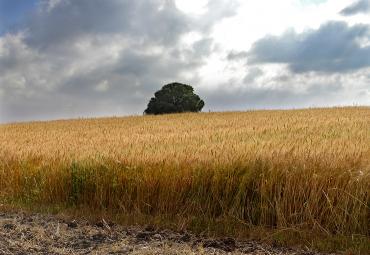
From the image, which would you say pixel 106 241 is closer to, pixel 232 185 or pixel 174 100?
pixel 232 185

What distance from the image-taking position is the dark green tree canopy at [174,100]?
46781 mm

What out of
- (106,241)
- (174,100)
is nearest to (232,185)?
(106,241)

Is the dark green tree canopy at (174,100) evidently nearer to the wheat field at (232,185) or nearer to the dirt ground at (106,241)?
the wheat field at (232,185)

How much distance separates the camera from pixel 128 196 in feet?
28.7

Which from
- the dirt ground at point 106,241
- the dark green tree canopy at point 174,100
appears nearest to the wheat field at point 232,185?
the dirt ground at point 106,241

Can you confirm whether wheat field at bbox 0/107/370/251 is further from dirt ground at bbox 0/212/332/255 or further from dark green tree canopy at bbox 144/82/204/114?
dark green tree canopy at bbox 144/82/204/114

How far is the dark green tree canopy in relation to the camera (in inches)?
1842

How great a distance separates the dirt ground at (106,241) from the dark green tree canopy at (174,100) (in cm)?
3862

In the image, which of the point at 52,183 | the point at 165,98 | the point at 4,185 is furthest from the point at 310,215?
the point at 165,98

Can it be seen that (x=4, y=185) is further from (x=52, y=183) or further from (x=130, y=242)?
(x=130, y=242)

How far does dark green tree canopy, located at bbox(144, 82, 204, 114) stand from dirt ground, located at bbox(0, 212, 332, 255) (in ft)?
127

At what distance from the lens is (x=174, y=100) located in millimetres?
47250

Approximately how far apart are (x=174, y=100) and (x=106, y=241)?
132 feet

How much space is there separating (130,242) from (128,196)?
5.62 ft
